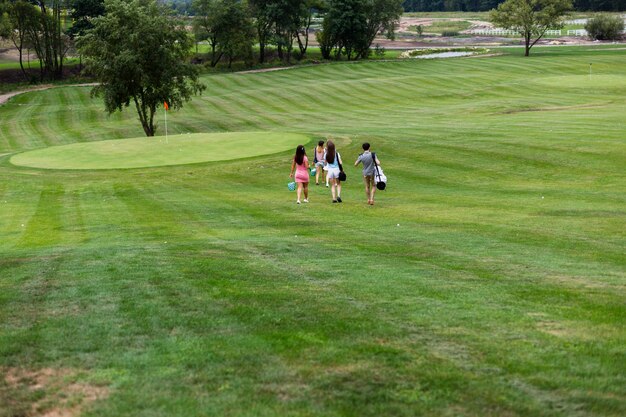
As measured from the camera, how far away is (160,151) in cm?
3859

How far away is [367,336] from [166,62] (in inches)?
1930

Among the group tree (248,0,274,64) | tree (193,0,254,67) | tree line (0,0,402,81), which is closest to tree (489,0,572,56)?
tree line (0,0,402,81)

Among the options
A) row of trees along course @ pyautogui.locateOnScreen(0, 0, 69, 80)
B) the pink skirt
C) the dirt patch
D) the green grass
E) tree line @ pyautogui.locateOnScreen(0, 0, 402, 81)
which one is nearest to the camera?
the dirt patch

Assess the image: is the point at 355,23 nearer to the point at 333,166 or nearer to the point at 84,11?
the point at 84,11

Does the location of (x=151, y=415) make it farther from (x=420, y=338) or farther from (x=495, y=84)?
(x=495, y=84)

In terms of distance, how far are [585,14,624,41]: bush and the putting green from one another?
109 m

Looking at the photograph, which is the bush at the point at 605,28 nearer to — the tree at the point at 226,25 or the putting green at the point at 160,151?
the tree at the point at 226,25

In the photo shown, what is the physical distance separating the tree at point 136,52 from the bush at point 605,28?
3933 inches

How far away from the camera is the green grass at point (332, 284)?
24.7ft

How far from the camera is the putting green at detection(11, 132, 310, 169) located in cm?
3656

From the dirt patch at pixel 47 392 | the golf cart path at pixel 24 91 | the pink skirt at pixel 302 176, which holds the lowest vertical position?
the pink skirt at pixel 302 176

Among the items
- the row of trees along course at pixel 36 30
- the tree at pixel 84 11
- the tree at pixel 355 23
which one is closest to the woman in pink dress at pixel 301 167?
the row of trees along course at pixel 36 30

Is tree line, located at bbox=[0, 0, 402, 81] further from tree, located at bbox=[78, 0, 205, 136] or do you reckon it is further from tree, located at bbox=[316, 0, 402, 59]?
tree, located at bbox=[78, 0, 205, 136]

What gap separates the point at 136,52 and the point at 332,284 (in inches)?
1775
